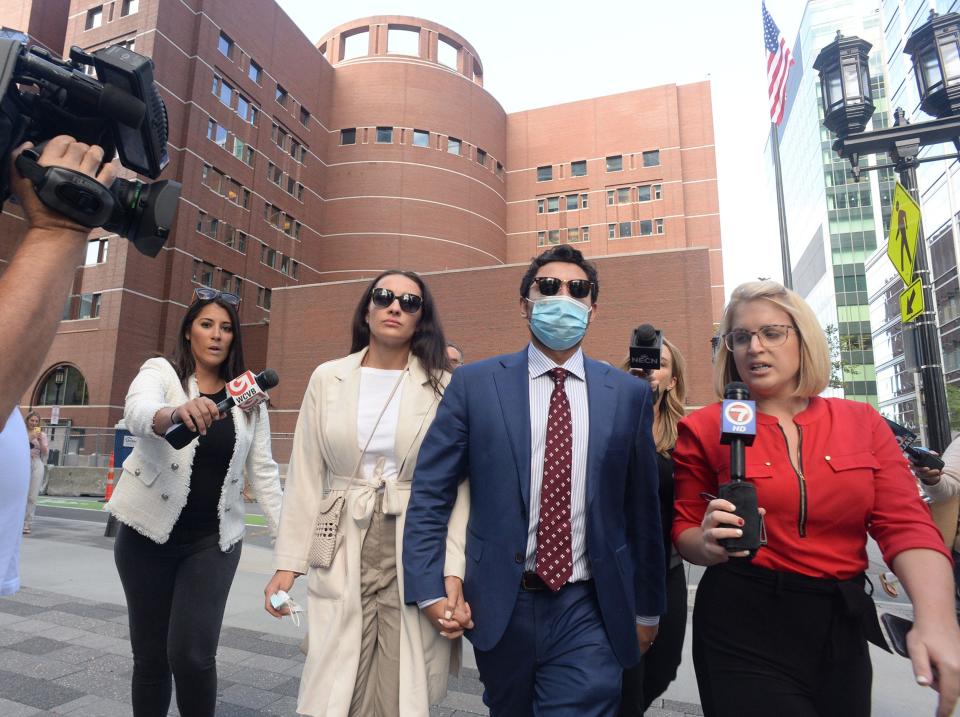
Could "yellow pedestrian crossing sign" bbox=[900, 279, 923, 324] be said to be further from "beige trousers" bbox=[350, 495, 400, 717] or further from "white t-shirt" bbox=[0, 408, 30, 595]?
"white t-shirt" bbox=[0, 408, 30, 595]

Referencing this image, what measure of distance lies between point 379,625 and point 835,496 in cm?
Answer: 174

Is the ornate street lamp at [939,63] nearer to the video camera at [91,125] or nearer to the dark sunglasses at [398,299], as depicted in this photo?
the dark sunglasses at [398,299]

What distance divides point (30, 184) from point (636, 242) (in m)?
51.3

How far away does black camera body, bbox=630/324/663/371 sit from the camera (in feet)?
9.66

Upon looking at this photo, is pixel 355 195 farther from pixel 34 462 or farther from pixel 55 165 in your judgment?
pixel 55 165

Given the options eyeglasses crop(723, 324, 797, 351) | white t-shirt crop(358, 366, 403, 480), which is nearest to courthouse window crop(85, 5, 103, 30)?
white t-shirt crop(358, 366, 403, 480)

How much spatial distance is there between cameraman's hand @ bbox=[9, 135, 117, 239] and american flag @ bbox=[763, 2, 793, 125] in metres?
12.8

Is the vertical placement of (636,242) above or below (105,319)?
above

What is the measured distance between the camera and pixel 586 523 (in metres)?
2.27

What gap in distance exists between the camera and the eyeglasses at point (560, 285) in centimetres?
259

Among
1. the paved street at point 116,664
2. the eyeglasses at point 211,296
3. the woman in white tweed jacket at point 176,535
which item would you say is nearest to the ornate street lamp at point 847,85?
the paved street at point 116,664

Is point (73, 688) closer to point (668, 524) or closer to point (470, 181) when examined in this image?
point (668, 524)

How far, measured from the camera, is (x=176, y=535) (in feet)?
10.0

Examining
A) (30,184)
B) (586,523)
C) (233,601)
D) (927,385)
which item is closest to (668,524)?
(586,523)
